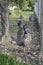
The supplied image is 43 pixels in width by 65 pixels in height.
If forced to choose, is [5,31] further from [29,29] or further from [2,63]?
[2,63]

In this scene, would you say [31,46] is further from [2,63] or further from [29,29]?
[2,63]

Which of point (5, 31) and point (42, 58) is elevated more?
point (5, 31)

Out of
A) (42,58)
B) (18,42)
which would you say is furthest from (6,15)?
(42,58)

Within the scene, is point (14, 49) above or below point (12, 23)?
below

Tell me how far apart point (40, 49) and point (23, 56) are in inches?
18.0

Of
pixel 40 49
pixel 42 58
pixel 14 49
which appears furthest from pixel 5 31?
pixel 42 58

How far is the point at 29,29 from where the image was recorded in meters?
5.53

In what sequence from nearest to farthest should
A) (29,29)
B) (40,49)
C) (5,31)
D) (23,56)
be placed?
(23,56)
(40,49)
(5,31)
(29,29)

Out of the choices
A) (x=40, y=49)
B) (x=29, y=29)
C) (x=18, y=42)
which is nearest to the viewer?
(x=40, y=49)

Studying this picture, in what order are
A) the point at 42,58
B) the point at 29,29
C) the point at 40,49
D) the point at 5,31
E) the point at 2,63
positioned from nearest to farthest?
1. the point at 2,63
2. the point at 42,58
3. the point at 40,49
4. the point at 5,31
5. the point at 29,29

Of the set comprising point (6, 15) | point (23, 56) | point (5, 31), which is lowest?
point (23, 56)

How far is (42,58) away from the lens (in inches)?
149

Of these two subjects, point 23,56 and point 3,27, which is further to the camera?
point 3,27

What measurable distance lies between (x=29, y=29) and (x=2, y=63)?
2905 mm
